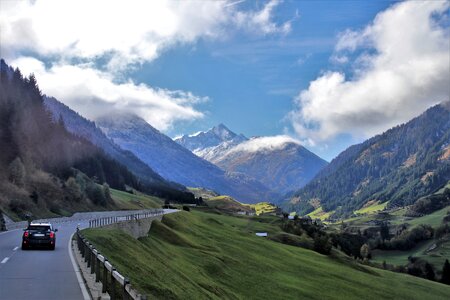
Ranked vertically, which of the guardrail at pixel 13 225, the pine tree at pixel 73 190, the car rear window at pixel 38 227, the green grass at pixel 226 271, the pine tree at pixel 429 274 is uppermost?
the pine tree at pixel 73 190

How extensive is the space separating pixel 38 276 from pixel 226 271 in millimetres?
34131

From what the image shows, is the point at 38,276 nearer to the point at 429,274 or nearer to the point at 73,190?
the point at 73,190

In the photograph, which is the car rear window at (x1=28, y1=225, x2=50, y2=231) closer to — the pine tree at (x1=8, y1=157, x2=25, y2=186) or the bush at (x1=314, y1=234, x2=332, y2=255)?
the pine tree at (x1=8, y1=157, x2=25, y2=186)

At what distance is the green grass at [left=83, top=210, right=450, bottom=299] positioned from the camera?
36.8 m

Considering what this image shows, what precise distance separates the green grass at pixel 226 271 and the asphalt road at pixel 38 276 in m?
3.85

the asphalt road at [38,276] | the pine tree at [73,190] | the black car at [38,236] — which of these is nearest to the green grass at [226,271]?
the black car at [38,236]

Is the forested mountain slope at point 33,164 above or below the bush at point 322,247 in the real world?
above

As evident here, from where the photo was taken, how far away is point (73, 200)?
15412 cm

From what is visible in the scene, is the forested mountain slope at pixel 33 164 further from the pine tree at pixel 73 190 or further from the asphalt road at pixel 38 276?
the asphalt road at pixel 38 276

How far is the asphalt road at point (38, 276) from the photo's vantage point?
20.2 meters

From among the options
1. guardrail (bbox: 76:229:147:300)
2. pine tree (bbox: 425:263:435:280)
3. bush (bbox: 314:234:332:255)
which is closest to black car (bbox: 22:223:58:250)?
guardrail (bbox: 76:229:147:300)

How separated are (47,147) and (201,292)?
158 m

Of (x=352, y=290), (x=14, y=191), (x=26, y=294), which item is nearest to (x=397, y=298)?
(x=352, y=290)

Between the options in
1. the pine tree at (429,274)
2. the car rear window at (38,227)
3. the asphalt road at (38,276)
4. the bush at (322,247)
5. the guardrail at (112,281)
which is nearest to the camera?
the guardrail at (112,281)
